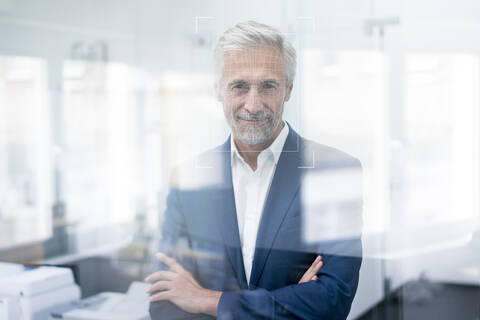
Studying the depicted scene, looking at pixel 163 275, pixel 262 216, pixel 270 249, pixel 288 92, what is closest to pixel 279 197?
pixel 262 216

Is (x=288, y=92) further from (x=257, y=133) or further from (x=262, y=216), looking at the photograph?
(x=262, y=216)

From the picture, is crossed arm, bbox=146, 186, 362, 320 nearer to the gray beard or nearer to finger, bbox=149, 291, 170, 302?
finger, bbox=149, 291, 170, 302

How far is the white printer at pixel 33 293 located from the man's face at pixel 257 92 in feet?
4.29

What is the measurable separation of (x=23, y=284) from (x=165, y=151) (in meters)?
1.00

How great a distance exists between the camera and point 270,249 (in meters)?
2.09

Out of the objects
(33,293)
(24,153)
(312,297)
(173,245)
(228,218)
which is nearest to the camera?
(312,297)

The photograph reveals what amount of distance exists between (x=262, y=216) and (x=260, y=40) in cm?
76

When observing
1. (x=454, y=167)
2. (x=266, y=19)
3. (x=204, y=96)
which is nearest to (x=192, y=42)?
(x=204, y=96)

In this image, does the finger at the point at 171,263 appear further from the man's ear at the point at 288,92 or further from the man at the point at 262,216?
the man's ear at the point at 288,92

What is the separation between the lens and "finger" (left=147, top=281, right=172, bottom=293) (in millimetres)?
2219

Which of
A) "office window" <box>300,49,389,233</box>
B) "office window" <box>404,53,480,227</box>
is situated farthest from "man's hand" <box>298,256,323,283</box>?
"office window" <box>404,53,480,227</box>

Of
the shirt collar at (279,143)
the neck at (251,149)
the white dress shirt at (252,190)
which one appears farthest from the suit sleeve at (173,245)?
the shirt collar at (279,143)

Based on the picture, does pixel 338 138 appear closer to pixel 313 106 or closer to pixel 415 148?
pixel 313 106

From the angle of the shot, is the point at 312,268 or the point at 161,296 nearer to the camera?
the point at 312,268
